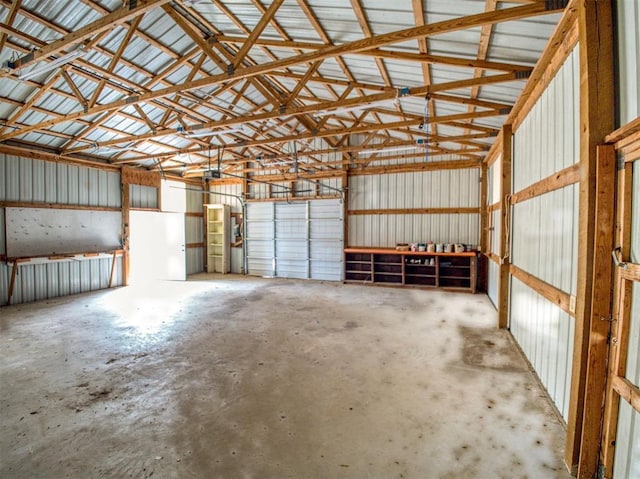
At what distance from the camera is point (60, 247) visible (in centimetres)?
761

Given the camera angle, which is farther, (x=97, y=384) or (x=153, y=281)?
(x=153, y=281)

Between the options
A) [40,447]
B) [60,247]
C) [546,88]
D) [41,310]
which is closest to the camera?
[40,447]

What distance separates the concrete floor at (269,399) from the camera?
2234mm

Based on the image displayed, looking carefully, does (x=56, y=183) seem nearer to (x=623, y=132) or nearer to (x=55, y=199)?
(x=55, y=199)

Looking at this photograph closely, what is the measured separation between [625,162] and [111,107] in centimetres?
586

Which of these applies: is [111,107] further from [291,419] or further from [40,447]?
[291,419]

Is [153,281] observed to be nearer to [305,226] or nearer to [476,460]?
[305,226]

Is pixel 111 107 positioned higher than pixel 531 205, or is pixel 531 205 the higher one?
pixel 111 107

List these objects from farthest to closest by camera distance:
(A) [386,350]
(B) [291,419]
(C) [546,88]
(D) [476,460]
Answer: (A) [386,350]
(C) [546,88]
(B) [291,419]
(D) [476,460]

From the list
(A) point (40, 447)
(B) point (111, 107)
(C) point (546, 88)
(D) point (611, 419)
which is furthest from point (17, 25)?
(D) point (611, 419)

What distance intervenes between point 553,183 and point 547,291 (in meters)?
1.01

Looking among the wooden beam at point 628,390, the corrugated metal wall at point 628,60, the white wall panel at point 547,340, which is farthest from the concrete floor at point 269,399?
the corrugated metal wall at point 628,60

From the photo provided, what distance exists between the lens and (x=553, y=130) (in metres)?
2.97

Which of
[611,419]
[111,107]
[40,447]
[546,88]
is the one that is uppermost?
[111,107]
